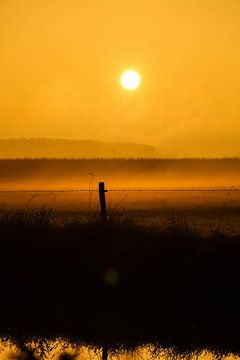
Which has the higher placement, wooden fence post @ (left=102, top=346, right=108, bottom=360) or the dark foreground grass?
the dark foreground grass

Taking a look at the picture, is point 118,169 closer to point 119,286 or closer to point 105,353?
point 119,286

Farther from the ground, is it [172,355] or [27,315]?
[27,315]

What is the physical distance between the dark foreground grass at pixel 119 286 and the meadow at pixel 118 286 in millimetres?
16

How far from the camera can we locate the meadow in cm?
893

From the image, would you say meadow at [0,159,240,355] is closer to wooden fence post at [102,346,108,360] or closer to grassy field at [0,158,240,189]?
wooden fence post at [102,346,108,360]

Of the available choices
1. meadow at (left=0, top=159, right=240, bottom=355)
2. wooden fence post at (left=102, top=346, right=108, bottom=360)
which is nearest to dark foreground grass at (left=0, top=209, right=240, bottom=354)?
meadow at (left=0, top=159, right=240, bottom=355)

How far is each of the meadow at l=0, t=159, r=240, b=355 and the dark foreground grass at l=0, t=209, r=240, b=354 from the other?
0.05 feet

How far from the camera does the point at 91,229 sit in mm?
12070

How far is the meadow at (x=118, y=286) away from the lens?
8930 mm

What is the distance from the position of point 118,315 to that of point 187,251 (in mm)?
2285

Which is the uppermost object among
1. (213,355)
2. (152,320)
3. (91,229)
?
(91,229)

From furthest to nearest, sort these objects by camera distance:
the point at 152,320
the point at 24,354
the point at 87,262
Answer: the point at 87,262, the point at 152,320, the point at 24,354

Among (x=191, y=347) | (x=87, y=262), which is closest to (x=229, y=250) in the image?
(x=87, y=262)

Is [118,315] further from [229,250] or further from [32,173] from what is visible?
[32,173]
